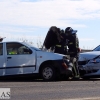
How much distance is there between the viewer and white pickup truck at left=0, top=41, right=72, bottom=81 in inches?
680

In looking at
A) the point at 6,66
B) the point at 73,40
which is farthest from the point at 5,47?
the point at 73,40

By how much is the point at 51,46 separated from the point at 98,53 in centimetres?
222

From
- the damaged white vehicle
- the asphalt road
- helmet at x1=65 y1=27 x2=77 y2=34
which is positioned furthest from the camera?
helmet at x1=65 y1=27 x2=77 y2=34

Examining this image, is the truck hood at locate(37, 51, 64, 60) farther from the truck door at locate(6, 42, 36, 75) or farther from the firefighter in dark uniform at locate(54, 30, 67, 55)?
the firefighter in dark uniform at locate(54, 30, 67, 55)

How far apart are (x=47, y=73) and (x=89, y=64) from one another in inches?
76.7

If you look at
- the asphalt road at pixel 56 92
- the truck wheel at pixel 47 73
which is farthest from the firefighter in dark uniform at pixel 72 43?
the asphalt road at pixel 56 92

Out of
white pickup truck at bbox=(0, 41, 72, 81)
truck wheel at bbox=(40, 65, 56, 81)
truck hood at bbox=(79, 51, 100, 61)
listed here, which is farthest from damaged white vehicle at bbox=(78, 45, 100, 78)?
truck wheel at bbox=(40, 65, 56, 81)

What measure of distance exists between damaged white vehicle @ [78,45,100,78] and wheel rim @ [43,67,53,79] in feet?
5.33

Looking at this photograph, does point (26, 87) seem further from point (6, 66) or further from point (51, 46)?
point (51, 46)

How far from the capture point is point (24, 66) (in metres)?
17.3

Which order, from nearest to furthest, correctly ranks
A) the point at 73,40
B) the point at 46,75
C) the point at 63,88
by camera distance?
the point at 63,88 < the point at 46,75 < the point at 73,40

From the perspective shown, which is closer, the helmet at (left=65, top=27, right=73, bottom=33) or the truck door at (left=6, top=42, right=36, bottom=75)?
the truck door at (left=6, top=42, right=36, bottom=75)

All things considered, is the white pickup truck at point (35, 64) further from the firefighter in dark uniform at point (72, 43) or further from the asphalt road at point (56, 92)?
the asphalt road at point (56, 92)

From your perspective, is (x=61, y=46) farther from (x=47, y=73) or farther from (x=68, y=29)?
(x=47, y=73)
